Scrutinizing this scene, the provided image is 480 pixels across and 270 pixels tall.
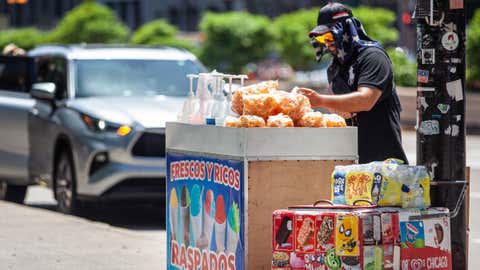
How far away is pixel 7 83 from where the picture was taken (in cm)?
1454

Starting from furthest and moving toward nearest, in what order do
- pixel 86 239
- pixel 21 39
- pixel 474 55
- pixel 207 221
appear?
pixel 21 39, pixel 474 55, pixel 86 239, pixel 207 221

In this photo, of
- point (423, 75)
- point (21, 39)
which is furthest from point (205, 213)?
point (21, 39)

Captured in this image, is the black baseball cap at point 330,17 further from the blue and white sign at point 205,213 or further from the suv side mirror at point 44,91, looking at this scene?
the suv side mirror at point 44,91

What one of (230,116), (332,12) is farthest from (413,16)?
(230,116)

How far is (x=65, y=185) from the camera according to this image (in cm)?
1243

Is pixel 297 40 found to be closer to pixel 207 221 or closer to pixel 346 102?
pixel 346 102

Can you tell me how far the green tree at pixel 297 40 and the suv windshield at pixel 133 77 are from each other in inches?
1000

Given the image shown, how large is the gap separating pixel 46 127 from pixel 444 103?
6796 mm

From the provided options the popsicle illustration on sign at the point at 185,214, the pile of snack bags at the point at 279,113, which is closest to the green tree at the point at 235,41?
the popsicle illustration on sign at the point at 185,214

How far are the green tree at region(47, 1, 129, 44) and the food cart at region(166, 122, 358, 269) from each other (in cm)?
A: 4515

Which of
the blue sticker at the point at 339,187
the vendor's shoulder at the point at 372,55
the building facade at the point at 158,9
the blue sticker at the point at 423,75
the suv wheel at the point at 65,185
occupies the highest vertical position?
the building facade at the point at 158,9

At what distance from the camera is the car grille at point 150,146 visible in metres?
11.7

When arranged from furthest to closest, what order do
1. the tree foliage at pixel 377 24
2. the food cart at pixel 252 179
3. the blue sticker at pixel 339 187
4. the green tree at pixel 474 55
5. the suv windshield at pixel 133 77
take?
the tree foliage at pixel 377 24 < the green tree at pixel 474 55 < the suv windshield at pixel 133 77 < the food cart at pixel 252 179 < the blue sticker at pixel 339 187

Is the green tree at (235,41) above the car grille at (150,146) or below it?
above
